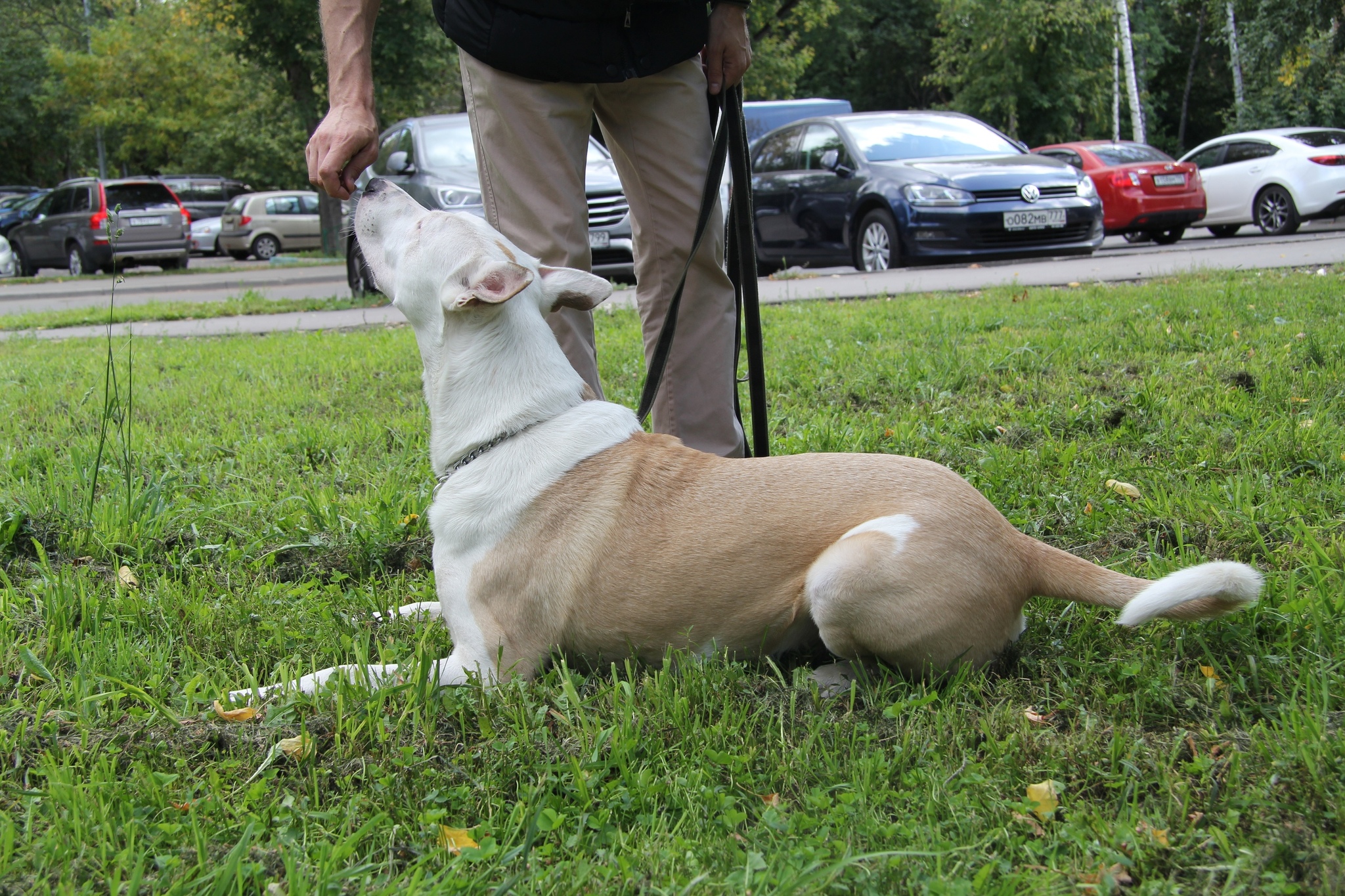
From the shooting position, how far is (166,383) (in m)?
6.41

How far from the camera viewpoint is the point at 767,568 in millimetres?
2469

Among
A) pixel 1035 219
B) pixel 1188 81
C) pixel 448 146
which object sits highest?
pixel 1188 81

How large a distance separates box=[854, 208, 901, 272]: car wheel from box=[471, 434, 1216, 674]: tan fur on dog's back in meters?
9.25

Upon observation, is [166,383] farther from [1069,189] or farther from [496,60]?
[1069,189]

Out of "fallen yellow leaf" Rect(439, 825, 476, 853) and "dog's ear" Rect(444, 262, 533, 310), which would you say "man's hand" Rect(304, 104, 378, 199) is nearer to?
"dog's ear" Rect(444, 262, 533, 310)

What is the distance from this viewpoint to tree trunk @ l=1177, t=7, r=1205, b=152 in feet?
124

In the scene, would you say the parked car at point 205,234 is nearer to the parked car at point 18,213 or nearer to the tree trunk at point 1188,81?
the parked car at point 18,213

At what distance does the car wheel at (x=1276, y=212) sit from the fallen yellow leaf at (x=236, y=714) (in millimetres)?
17906

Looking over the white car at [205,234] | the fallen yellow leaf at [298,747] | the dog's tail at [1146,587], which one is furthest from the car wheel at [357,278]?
the white car at [205,234]

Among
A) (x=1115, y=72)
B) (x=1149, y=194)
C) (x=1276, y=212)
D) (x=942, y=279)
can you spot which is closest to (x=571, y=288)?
(x=942, y=279)

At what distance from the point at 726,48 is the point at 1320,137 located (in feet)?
56.9

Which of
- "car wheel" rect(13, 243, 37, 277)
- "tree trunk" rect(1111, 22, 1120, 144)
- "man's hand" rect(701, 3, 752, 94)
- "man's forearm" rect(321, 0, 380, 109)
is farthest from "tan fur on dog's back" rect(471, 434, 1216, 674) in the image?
"tree trunk" rect(1111, 22, 1120, 144)

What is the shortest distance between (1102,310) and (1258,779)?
5428 millimetres

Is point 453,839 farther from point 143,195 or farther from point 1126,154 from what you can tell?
point 143,195
